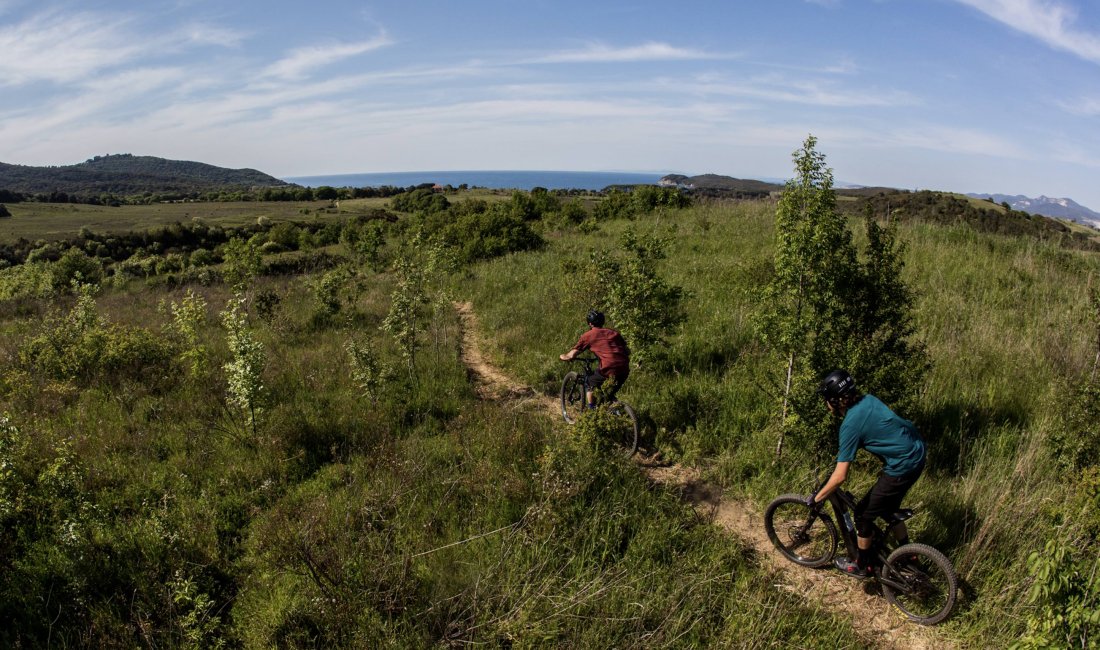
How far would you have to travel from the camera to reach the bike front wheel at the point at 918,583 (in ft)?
15.1

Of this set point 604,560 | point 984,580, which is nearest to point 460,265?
point 604,560

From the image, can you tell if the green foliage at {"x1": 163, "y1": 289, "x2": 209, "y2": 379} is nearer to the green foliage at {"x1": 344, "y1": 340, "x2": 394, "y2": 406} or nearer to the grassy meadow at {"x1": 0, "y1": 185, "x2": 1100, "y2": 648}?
the grassy meadow at {"x1": 0, "y1": 185, "x2": 1100, "y2": 648}

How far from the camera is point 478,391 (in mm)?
10477

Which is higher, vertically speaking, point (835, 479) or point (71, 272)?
point (835, 479)

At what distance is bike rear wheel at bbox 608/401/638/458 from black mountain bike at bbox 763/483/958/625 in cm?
232

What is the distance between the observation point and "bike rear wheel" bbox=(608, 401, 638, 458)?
7602 millimetres

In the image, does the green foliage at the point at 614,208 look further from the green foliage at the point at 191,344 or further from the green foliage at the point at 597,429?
the green foliage at the point at 597,429

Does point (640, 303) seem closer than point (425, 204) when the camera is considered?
Yes

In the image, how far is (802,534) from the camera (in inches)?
219

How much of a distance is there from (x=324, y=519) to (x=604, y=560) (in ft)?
10.5

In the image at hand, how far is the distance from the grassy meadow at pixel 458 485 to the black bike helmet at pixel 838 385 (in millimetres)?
1789

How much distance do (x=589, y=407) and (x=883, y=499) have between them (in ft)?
13.9

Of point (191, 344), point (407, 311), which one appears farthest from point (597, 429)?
point (191, 344)

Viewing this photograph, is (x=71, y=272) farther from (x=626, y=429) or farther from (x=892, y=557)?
(x=892, y=557)
